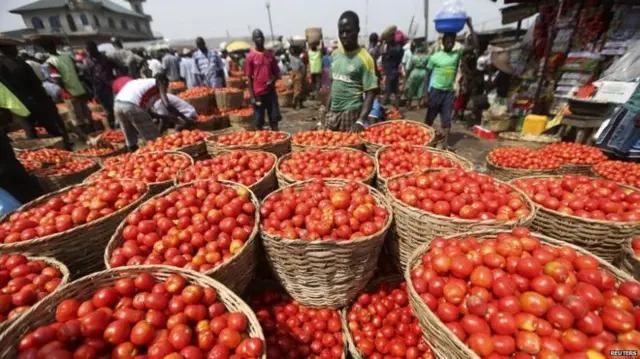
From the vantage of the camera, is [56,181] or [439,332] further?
[56,181]

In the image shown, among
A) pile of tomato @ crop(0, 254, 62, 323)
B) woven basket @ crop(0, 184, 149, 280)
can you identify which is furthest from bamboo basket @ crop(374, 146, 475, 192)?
pile of tomato @ crop(0, 254, 62, 323)

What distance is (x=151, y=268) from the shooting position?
6.28 ft

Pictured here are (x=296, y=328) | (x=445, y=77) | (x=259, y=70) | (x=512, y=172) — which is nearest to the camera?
(x=296, y=328)

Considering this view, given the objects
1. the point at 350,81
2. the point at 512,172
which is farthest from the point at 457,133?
the point at 350,81

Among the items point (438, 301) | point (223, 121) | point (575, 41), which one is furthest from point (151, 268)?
point (575, 41)

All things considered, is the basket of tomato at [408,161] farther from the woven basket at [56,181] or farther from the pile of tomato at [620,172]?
the woven basket at [56,181]

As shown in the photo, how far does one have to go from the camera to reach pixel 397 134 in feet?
14.9

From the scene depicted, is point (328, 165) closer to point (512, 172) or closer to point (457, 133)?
point (512, 172)

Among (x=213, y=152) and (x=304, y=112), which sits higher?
(x=213, y=152)

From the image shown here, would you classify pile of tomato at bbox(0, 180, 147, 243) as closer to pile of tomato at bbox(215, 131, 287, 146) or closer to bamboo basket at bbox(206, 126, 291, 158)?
bamboo basket at bbox(206, 126, 291, 158)

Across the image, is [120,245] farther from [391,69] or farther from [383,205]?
[391,69]

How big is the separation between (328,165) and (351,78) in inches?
72.9

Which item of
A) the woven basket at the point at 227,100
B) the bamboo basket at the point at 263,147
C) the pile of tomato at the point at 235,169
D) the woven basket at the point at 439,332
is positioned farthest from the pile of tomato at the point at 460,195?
the woven basket at the point at 227,100

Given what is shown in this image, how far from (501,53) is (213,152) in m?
9.48
